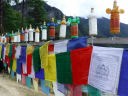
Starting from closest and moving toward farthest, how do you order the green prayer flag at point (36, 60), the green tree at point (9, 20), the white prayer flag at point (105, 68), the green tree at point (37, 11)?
the white prayer flag at point (105, 68), the green prayer flag at point (36, 60), the green tree at point (9, 20), the green tree at point (37, 11)

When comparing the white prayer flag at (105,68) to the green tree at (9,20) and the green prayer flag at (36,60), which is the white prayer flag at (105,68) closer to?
the green prayer flag at (36,60)

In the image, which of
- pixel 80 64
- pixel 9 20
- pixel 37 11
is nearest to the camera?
pixel 80 64

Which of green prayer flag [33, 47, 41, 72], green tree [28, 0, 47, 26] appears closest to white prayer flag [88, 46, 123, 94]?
green prayer flag [33, 47, 41, 72]

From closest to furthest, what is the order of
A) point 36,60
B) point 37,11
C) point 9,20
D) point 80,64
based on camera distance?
1. point 80,64
2. point 36,60
3. point 9,20
4. point 37,11

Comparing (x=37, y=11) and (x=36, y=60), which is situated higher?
(x=37, y=11)

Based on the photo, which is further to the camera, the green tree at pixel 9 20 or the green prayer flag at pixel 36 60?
the green tree at pixel 9 20

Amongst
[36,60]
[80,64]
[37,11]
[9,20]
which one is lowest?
[36,60]

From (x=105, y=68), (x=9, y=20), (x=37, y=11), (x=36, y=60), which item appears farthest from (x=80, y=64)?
(x=37, y=11)

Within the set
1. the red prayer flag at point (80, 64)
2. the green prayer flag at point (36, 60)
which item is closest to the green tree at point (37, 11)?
the green prayer flag at point (36, 60)

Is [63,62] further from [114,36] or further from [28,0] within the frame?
[28,0]

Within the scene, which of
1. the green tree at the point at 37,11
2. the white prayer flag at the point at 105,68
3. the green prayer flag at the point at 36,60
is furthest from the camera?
the green tree at the point at 37,11

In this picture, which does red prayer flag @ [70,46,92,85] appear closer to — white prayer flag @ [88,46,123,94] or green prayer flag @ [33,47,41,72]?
white prayer flag @ [88,46,123,94]

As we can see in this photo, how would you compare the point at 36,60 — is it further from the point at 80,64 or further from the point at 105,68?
the point at 105,68

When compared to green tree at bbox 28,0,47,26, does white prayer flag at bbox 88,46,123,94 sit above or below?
below
